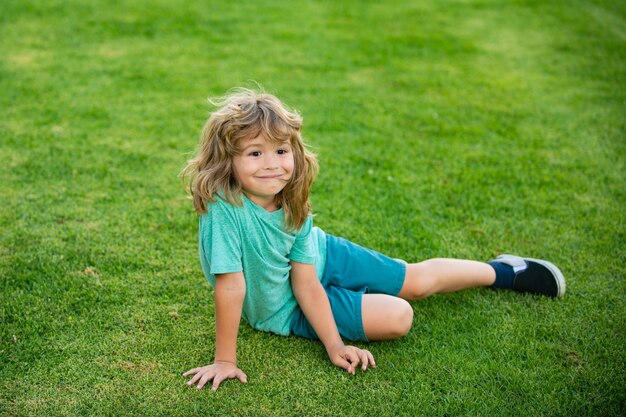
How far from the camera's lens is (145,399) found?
7.98 feet

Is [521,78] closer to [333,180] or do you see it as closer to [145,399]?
[333,180]

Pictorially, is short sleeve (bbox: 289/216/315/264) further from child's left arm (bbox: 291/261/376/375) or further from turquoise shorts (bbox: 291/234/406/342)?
turquoise shorts (bbox: 291/234/406/342)

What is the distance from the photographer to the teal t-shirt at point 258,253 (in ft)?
8.15

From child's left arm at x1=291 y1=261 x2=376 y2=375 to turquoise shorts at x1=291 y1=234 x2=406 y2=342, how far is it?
0.09 metres

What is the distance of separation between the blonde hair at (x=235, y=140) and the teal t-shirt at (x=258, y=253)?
1.9 inches

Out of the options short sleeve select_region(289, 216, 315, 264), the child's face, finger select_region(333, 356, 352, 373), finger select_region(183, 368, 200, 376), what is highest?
the child's face

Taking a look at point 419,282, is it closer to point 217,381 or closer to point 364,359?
point 364,359

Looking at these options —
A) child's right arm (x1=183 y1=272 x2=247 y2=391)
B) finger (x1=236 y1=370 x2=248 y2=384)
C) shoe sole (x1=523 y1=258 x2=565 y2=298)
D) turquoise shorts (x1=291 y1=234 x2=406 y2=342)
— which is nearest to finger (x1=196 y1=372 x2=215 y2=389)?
child's right arm (x1=183 y1=272 x2=247 y2=391)

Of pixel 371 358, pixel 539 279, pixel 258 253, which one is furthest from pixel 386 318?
pixel 539 279

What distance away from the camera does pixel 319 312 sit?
2.69 meters

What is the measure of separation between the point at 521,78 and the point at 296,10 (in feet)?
10.0

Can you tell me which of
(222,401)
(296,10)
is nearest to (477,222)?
(222,401)

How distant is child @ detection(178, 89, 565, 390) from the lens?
2.48m

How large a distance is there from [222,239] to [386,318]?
793mm
